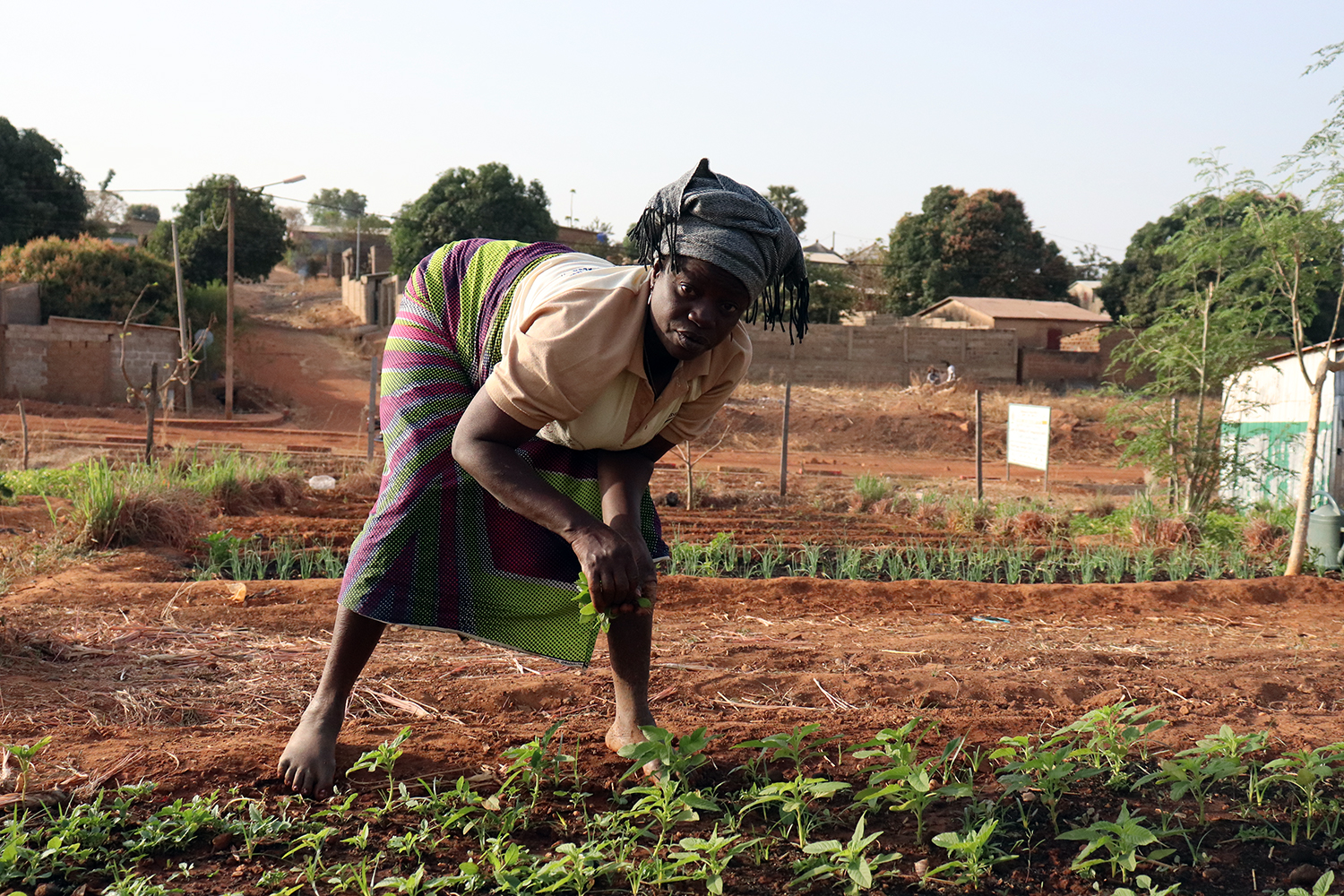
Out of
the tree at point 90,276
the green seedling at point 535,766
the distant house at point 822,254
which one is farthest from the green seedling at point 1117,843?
the distant house at point 822,254

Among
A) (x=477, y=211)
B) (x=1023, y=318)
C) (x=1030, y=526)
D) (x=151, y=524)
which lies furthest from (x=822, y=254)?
(x=151, y=524)

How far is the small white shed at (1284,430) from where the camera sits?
889 cm

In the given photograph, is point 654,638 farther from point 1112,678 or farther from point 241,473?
point 241,473

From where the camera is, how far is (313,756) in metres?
2.21

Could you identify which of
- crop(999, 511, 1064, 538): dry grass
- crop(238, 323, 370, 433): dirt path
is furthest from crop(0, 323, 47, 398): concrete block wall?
crop(999, 511, 1064, 538): dry grass

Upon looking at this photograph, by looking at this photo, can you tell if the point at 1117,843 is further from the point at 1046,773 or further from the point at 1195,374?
the point at 1195,374

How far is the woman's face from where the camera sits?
6.42ft

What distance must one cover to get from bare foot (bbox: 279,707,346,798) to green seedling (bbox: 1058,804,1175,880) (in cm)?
151

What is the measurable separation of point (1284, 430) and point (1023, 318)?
16765mm

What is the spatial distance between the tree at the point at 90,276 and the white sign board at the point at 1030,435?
15921 millimetres

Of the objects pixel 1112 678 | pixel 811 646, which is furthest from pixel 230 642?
pixel 1112 678

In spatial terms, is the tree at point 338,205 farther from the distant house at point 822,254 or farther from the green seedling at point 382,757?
the green seedling at point 382,757

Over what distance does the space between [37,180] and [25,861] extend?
30039 mm

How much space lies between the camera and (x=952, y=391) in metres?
20.5
